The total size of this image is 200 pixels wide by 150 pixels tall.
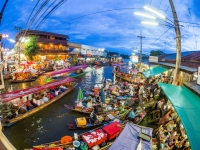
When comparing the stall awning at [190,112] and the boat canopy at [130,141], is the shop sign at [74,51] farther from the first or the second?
the boat canopy at [130,141]

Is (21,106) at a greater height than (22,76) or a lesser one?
lesser

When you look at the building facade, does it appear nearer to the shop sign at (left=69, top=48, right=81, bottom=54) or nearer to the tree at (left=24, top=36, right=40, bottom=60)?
the shop sign at (left=69, top=48, right=81, bottom=54)

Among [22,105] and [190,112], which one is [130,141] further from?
[22,105]

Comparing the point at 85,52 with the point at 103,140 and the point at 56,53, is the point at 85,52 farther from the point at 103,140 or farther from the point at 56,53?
the point at 103,140

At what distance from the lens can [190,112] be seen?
6273mm

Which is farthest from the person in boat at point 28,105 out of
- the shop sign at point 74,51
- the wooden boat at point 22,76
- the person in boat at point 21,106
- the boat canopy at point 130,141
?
the shop sign at point 74,51

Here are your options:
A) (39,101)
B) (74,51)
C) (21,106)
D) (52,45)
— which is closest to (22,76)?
(39,101)

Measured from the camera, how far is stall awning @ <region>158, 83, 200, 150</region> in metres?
5.08

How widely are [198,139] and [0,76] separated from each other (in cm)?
743

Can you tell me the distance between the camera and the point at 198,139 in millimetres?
5020

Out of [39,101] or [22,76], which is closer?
[39,101]

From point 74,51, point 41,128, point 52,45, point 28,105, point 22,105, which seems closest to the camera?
point 41,128

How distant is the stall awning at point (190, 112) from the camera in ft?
16.7

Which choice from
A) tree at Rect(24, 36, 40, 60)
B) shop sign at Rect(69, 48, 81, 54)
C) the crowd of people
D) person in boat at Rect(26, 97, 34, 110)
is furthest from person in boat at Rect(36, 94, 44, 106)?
shop sign at Rect(69, 48, 81, 54)
